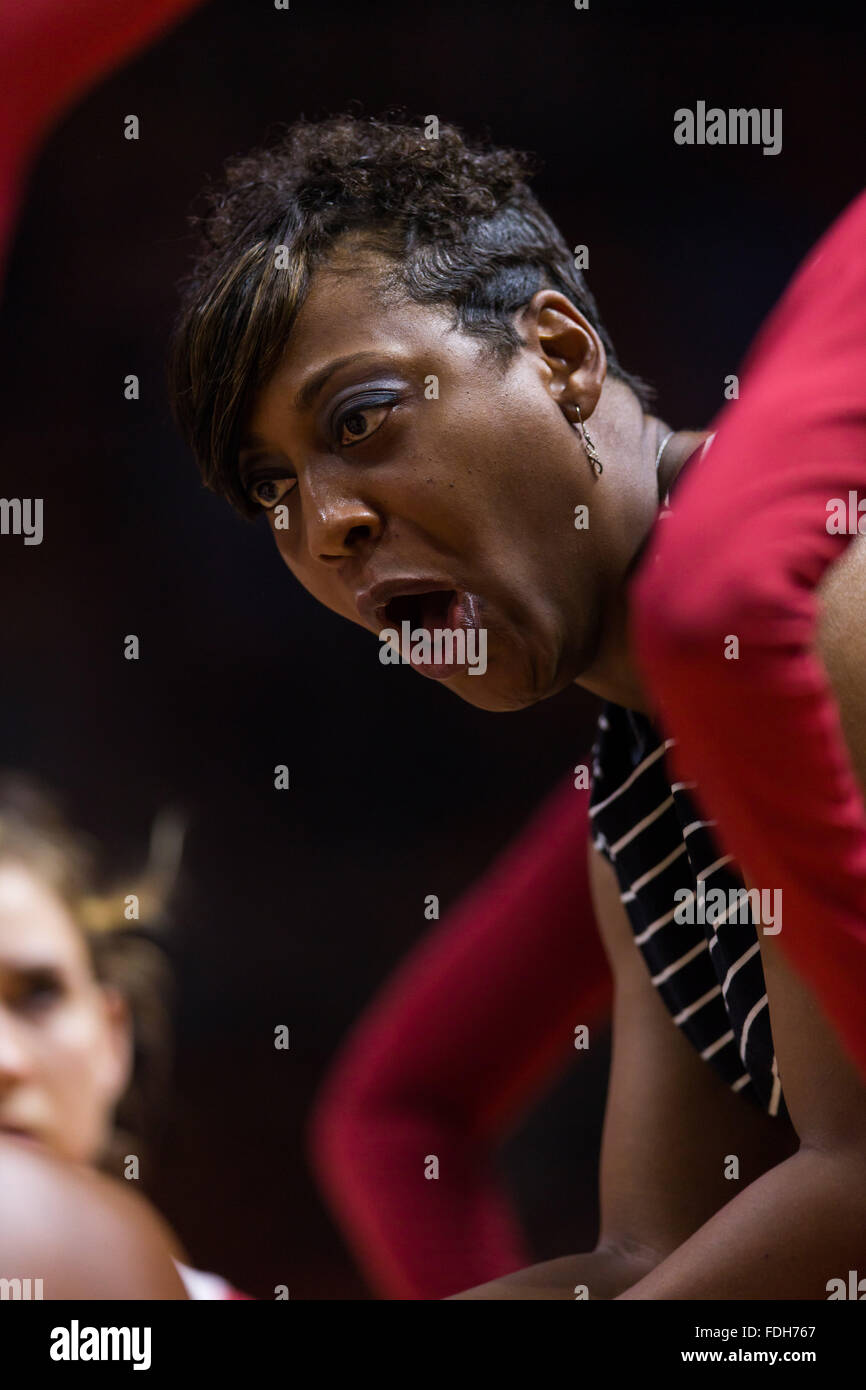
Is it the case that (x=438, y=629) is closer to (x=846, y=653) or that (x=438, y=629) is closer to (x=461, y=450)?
(x=461, y=450)

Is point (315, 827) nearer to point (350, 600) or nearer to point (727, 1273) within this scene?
point (350, 600)

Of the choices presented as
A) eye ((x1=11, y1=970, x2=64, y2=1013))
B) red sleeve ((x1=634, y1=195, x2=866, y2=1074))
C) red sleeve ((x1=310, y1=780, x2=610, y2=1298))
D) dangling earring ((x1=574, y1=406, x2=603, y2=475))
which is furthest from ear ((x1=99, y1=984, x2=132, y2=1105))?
red sleeve ((x1=634, y1=195, x2=866, y2=1074))

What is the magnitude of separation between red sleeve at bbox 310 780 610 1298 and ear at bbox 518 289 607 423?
1.83 feet

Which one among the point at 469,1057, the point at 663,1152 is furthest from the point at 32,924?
the point at 663,1152

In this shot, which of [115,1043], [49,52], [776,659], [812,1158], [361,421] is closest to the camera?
[776,659]

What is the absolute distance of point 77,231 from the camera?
1.94 m

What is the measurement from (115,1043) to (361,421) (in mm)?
1038

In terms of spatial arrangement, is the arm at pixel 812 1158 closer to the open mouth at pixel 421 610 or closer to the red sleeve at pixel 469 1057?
the open mouth at pixel 421 610

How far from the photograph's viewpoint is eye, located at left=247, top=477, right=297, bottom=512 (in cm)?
105

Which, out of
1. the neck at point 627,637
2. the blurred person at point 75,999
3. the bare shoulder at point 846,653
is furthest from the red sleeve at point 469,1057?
the bare shoulder at point 846,653

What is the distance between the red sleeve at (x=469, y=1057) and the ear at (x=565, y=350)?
0.56 meters

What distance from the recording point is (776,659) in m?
0.72
